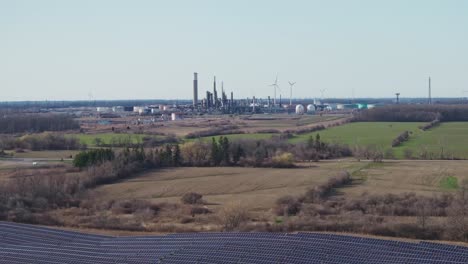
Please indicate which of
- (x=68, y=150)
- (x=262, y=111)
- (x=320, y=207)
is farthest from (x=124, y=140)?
(x=262, y=111)

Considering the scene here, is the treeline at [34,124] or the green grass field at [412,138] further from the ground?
the treeline at [34,124]

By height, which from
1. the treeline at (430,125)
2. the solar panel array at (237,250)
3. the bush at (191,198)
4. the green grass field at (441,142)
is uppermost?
the treeline at (430,125)

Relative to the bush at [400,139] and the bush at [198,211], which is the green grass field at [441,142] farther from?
the bush at [198,211]

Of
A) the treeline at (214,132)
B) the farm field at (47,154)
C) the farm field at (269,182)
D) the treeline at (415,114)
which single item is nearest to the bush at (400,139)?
the farm field at (269,182)

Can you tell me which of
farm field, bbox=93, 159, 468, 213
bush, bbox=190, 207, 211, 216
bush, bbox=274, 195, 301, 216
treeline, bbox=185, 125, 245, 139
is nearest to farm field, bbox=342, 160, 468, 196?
farm field, bbox=93, 159, 468, 213

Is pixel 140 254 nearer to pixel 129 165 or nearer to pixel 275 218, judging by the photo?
pixel 275 218

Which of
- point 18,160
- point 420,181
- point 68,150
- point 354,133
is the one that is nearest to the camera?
point 420,181

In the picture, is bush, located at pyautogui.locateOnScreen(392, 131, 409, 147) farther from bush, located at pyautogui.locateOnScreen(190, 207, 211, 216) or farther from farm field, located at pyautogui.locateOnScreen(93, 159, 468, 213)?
bush, located at pyautogui.locateOnScreen(190, 207, 211, 216)
